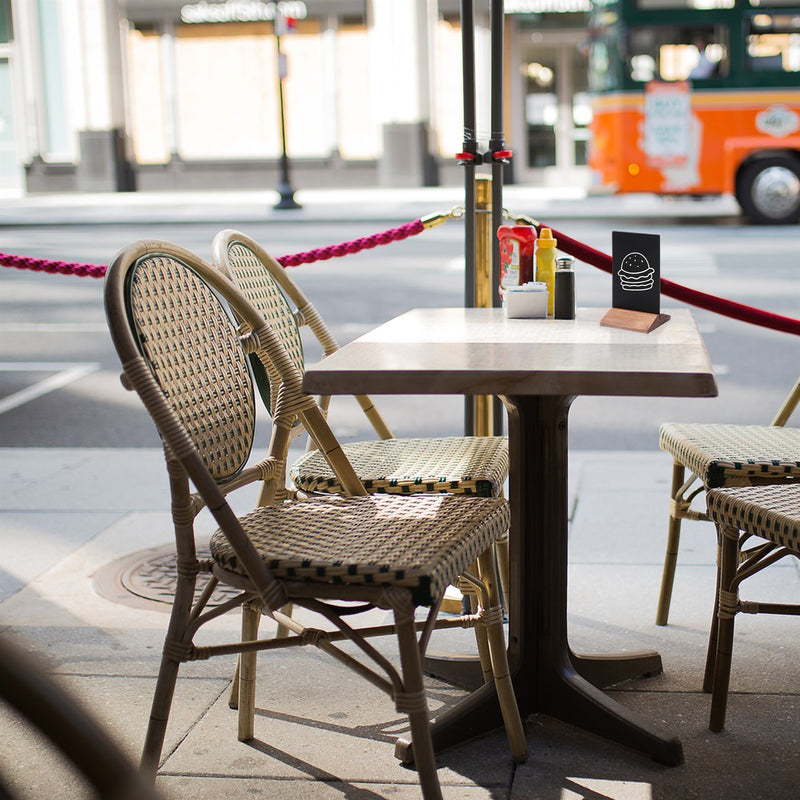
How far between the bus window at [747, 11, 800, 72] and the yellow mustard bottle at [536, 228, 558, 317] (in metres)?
13.5

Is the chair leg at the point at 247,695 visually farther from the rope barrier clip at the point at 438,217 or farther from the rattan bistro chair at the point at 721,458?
the rope barrier clip at the point at 438,217

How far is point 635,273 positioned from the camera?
333 centimetres

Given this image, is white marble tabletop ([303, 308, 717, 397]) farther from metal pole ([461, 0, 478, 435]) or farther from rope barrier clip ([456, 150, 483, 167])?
rope barrier clip ([456, 150, 483, 167])

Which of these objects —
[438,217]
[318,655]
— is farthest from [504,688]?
[438,217]

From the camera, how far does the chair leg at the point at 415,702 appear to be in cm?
238

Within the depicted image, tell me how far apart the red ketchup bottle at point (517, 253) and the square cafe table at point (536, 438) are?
288 mm

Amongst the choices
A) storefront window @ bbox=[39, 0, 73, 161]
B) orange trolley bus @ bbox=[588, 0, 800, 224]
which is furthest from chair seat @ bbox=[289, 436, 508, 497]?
storefront window @ bbox=[39, 0, 73, 161]

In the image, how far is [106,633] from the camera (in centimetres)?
367

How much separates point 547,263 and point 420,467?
0.74 meters

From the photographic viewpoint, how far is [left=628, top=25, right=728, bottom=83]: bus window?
622 inches

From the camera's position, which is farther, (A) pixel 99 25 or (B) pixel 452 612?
(A) pixel 99 25

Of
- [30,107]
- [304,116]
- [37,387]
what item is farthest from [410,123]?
[37,387]

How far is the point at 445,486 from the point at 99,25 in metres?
25.1

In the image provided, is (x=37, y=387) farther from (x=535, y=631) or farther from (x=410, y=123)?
(x=410, y=123)
